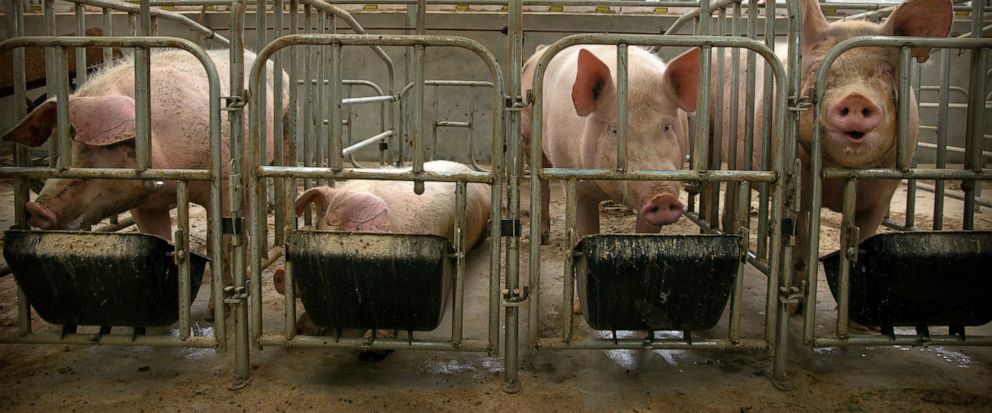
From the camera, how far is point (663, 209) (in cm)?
340

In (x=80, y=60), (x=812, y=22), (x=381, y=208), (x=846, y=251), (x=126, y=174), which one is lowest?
(x=846, y=251)

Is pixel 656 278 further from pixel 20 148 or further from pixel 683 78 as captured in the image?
pixel 20 148

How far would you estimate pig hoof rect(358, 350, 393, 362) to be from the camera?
3.37 m

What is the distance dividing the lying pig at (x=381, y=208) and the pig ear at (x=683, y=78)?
1.18 meters

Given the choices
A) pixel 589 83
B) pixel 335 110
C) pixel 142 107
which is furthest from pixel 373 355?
pixel 589 83

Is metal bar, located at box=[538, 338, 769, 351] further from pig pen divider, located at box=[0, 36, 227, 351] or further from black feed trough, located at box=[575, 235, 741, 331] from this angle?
pig pen divider, located at box=[0, 36, 227, 351]

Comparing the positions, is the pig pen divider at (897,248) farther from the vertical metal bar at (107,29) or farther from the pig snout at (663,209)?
the vertical metal bar at (107,29)

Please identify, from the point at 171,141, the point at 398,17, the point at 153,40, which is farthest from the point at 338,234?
the point at 398,17

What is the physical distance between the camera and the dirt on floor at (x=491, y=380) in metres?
2.91

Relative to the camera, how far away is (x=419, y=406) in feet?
9.49

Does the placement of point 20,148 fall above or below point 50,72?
below

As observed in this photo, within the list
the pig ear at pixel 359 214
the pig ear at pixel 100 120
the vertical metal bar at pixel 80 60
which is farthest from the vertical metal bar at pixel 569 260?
the vertical metal bar at pixel 80 60

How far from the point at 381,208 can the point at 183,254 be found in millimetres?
920

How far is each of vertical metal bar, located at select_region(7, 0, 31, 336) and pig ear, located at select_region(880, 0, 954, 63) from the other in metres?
4.07
